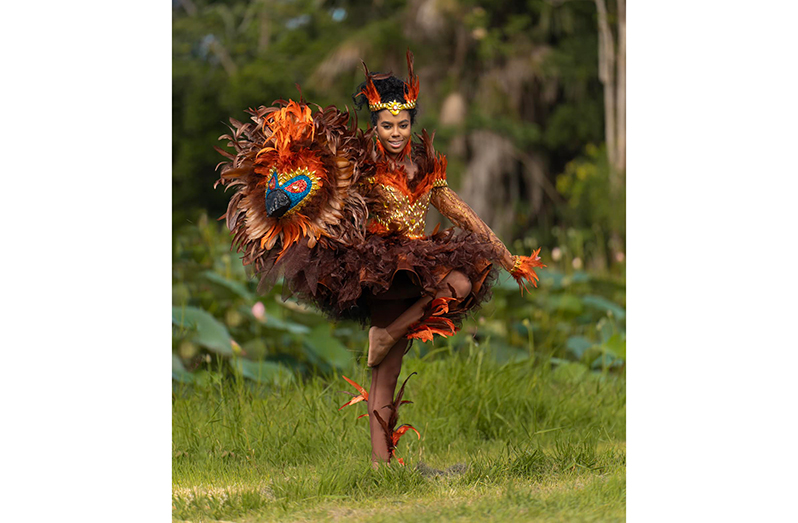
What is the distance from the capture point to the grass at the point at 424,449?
8.93 ft

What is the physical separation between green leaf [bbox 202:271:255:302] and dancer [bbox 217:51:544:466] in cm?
183

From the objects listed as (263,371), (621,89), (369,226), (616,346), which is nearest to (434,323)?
(369,226)

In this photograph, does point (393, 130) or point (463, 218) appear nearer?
point (393, 130)

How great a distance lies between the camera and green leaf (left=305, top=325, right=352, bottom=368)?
14.2ft

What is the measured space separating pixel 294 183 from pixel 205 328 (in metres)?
1.88

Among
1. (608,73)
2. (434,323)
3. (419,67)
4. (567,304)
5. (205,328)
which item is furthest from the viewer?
(608,73)

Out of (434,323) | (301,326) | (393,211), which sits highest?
(393,211)

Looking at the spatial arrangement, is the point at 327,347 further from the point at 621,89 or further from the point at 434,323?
the point at 621,89

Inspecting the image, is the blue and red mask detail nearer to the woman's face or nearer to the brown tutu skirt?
the brown tutu skirt

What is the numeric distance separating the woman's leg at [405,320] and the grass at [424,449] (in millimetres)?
442

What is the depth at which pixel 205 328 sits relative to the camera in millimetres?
4211

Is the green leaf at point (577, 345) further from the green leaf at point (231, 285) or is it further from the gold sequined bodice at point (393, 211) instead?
the gold sequined bodice at point (393, 211)

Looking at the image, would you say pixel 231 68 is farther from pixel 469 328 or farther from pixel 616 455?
pixel 616 455

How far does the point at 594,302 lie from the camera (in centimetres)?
545
